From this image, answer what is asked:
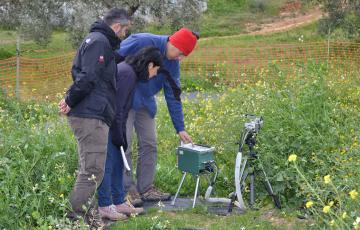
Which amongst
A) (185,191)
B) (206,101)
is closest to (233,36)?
(206,101)

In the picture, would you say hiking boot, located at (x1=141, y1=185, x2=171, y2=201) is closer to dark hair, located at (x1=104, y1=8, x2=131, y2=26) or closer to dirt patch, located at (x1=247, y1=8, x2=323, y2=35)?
dark hair, located at (x1=104, y1=8, x2=131, y2=26)

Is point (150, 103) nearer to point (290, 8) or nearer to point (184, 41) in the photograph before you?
point (184, 41)

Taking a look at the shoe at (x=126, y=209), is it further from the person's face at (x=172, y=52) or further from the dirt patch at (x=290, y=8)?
the dirt patch at (x=290, y=8)

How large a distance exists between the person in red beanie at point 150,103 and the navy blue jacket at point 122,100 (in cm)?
36

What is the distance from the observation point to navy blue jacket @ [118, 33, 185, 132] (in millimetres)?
5375

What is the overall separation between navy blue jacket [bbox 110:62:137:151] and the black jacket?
19cm

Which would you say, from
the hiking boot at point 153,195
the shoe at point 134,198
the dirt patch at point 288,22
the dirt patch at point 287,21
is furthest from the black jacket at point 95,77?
the dirt patch at point 288,22

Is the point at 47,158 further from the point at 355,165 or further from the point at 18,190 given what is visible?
the point at 355,165

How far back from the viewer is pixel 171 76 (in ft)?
17.9

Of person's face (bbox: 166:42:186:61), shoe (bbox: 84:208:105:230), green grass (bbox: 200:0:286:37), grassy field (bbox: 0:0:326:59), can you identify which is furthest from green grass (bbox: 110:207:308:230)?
green grass (bbox: 200:0:286:37)

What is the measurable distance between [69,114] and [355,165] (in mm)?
2126

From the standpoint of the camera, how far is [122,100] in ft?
16.2

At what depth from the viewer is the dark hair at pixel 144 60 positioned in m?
5.01

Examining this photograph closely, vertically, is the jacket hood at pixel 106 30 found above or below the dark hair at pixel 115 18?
below
